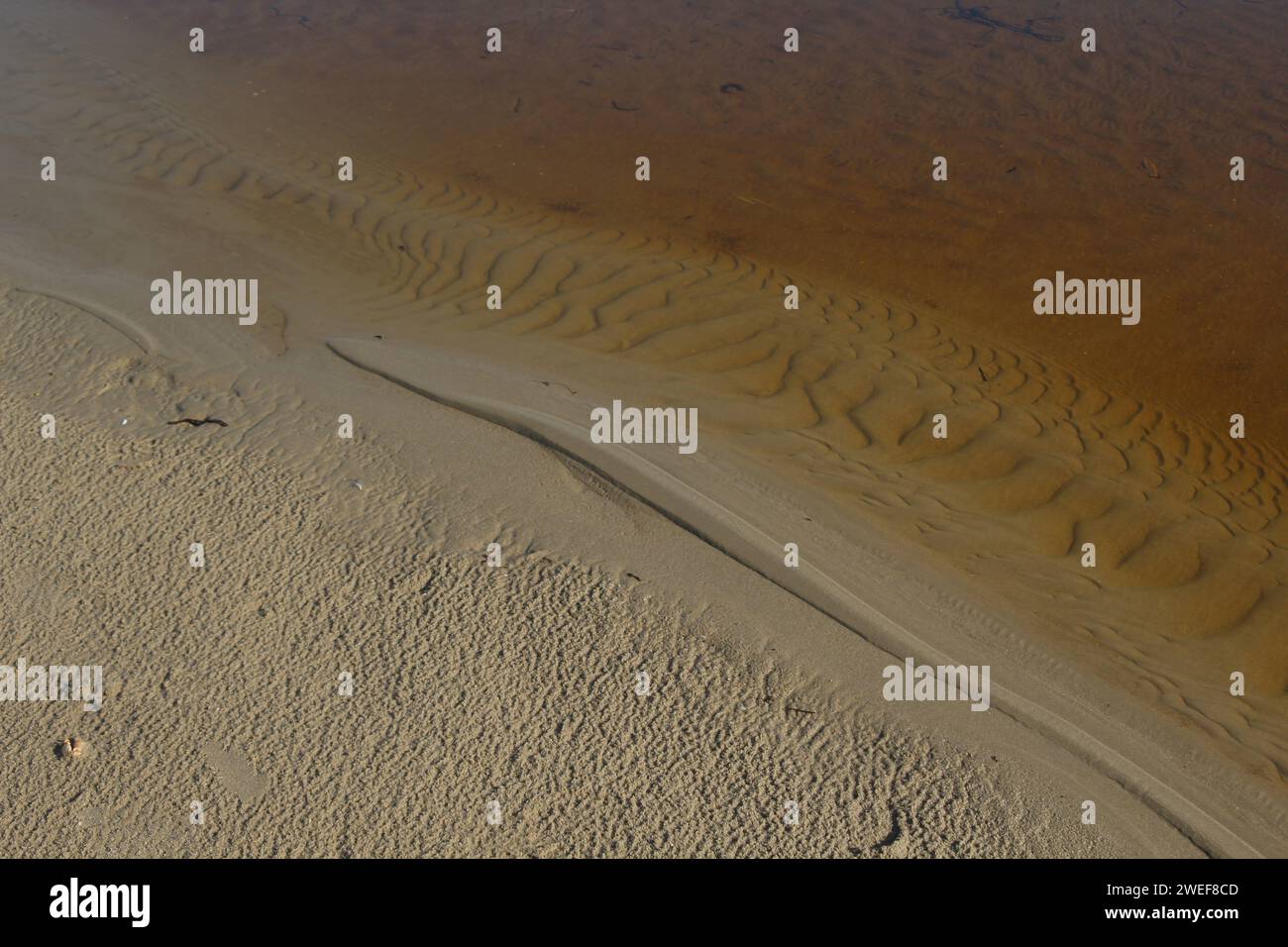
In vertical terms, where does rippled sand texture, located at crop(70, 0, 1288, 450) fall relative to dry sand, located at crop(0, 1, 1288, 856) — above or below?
above

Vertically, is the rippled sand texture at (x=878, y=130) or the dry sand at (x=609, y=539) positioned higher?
the rippled sand texture at (x=878, y=130)

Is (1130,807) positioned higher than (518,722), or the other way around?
(518,722)

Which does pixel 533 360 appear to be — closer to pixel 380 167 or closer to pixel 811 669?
pixel 811 669

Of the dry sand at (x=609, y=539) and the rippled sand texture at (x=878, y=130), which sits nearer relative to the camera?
the dry sand at (x=609, y=539)

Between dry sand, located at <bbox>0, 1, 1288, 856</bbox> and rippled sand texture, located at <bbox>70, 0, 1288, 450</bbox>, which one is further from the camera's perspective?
rippled sand texture, located at <bbox>70, 0, 1288, 450</bbox>

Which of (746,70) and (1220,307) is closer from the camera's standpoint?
(1220,307)

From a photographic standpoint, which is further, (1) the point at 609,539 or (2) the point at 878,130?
(2) the point at 878,130

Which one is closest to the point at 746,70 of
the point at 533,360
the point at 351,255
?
the point at 351,255

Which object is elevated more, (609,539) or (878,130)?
(878,130)
